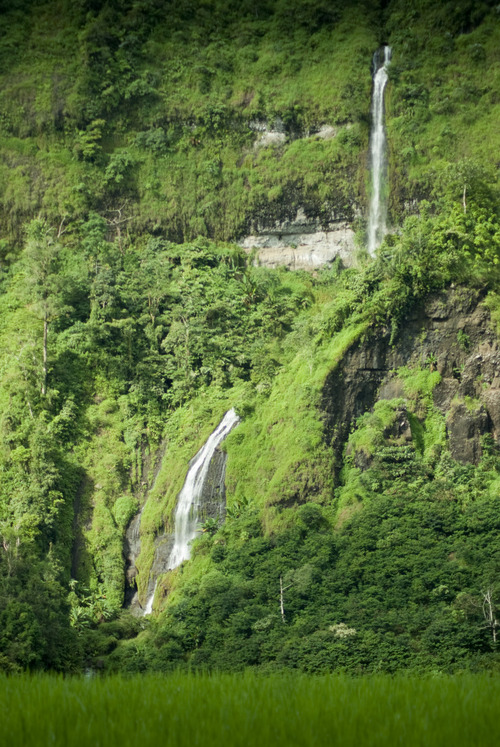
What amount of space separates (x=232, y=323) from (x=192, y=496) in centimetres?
973

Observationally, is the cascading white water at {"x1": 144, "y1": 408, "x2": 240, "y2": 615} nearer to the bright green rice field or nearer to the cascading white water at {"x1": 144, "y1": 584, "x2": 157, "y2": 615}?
the cascading white water at {"x1": 144, "y1": 584, "x2": 157, "y2": 615}

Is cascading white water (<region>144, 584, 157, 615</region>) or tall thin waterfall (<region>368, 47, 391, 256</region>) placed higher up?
tall thin waterfall (<region>368, 47, 391, 256</region>)

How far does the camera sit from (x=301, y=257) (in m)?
47.5

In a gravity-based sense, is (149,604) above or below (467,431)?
below

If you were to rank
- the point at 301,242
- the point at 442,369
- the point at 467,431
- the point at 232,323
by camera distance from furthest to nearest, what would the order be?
the point at 301,242 → the point at 232,323 → the point at 442,369 → the point at 467,431

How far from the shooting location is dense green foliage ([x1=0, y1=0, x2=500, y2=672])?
92.0ft

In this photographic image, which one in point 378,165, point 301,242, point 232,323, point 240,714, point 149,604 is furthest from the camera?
point 301,242

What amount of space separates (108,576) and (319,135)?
2594cm

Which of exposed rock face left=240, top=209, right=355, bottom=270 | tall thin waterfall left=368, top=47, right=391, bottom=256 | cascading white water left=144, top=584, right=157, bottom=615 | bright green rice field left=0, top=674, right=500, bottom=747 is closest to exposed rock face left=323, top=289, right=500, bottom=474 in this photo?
cascading white water left=144, top=584, right=157, bottom=615

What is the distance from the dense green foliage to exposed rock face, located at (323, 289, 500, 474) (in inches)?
21.7

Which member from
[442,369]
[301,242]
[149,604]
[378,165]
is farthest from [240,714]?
[301,242]

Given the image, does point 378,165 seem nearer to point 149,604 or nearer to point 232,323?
point 232,323

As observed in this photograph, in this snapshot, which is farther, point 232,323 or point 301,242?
point 301,242

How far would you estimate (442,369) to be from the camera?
111 feet
